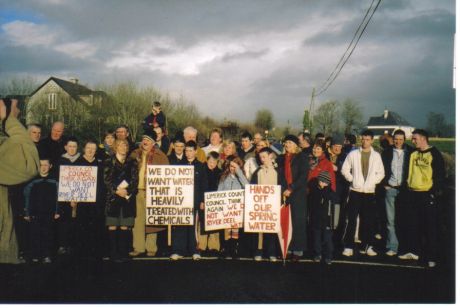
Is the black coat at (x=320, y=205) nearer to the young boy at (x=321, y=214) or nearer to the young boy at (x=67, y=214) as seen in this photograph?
the young boy at (x=321, y=214)

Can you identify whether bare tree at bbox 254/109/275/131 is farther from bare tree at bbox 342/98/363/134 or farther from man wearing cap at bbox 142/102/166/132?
man wearing cap at bbox 142/102/166/132

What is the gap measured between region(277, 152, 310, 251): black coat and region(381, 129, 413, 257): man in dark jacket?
1.73 metres

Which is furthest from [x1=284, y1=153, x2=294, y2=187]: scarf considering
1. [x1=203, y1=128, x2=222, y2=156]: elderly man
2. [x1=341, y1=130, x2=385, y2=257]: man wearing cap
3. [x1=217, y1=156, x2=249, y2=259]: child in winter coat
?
[x1=203, y1=128, x2=222, y2=156]: elderly man

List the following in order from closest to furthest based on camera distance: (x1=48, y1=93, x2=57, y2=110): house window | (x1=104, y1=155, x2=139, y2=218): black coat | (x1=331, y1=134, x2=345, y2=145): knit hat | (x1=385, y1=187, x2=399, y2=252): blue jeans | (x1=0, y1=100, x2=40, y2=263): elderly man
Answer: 1. (x1=0, y1=100, x2=40, y2=263): elderly man
2. (x1=104, y1=155, x2=139, y2=218): black coat
3. (x1=385, y1=187, x2=399, y2=252): blue jeans
4. (x1=331, y1=134, x2=345, y2=145): knit hat
5. (x1=48, y1=93, x2=57, y2=110): house window

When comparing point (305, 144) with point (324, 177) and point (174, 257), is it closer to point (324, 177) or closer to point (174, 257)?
point (324, 177)

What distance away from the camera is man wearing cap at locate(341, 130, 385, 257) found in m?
8.00

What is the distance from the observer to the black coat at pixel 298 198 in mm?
7562

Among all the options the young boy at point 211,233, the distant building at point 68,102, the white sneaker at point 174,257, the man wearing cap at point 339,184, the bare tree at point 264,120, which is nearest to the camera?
the white sneaker at point 174,257

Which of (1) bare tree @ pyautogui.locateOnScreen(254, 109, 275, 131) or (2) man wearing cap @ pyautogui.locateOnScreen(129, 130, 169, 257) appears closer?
(2) man wearing cap @ pyautogui.locateOnScreen(129, 130, 169, 257)

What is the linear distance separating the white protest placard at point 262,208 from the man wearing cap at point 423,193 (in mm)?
2375

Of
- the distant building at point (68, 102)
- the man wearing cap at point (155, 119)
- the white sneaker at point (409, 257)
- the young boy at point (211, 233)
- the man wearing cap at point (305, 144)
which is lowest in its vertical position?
the white sneaker at point (409, 257)

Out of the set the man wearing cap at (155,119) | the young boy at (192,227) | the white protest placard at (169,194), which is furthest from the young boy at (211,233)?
the man wearing cap at (155,119)

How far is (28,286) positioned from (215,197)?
3.14 m

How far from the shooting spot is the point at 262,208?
7.54m
